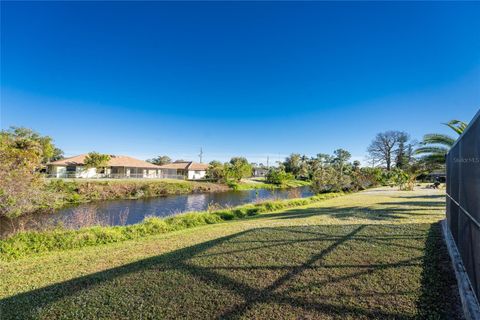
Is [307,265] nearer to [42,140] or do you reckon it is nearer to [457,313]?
[457,313]

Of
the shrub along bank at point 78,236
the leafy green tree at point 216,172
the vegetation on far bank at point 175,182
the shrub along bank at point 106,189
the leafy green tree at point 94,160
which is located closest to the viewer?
the shrub along bank at point 78,236

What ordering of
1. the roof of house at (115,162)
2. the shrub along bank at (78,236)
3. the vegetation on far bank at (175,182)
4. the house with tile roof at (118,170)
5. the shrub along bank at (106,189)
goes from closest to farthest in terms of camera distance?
1. the shrub along bank at (78,236)
2. the vegetation on far bank at (175,182)
3. the shrub along bank at (106,189)
4. the house with tile roof at (118,170)
5. the roof of house at (115,162)

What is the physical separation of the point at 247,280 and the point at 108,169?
37497 millimetres

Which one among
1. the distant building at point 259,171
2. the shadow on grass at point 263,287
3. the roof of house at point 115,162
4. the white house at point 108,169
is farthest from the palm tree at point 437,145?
the distant building at point 259,171

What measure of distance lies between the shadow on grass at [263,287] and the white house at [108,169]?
3348 cm

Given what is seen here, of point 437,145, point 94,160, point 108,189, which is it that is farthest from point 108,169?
point 437,145

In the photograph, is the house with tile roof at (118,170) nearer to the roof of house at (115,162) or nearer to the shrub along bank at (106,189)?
the roof of house at (115,162)

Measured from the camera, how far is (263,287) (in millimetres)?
3309

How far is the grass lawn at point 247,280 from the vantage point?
2.78 meters

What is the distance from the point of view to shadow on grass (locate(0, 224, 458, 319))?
2.76 metres

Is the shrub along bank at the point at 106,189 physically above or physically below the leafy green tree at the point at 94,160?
below

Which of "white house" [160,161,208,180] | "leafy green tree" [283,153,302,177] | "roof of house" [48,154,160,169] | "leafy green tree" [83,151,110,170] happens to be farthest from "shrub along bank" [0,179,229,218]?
"leafy green tree" [283,153,302,177]

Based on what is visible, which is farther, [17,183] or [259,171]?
[259,171]

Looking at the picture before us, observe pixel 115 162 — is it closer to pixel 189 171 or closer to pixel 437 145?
pixel 189 171
